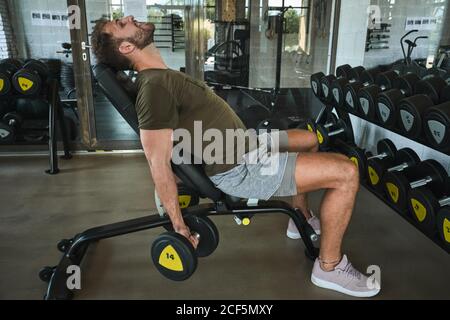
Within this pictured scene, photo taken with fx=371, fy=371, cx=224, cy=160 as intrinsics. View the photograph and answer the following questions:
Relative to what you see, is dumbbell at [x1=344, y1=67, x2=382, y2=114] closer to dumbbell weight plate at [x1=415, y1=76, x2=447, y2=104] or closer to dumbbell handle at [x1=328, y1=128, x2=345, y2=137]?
dumbbell handle at [x1=328, y1=128, x2=345, y2=137]

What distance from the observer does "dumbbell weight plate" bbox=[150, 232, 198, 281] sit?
124 cm

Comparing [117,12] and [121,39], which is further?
[117,12]

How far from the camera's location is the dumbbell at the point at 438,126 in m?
1.43

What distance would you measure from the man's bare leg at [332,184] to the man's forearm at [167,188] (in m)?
0.44

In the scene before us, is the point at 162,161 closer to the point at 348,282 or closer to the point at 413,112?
the point at 348,282

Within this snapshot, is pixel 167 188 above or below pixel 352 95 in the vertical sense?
below

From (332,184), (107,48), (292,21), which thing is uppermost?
(292,21)

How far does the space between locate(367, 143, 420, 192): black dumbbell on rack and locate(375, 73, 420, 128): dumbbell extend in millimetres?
246

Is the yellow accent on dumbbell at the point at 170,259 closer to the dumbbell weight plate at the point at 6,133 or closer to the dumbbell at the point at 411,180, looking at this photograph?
the dumbbell at the point at 411,180

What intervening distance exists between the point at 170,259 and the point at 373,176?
4.36 feet

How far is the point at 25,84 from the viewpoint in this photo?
Answer: 8.36 feet

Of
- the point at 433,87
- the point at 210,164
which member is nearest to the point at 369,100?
the point at 433,87

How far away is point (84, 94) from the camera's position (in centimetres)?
300

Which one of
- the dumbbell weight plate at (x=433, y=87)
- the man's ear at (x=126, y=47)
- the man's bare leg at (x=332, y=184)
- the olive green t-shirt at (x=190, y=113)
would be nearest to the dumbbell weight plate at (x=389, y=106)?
the dumbbell weight plate at (x=433, y=87)
